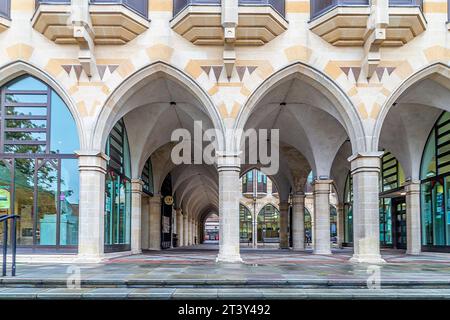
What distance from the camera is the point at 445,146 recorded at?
63.5ft

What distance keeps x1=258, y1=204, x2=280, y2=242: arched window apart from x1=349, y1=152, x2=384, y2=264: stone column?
1426 inches

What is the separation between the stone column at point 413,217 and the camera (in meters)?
20.4

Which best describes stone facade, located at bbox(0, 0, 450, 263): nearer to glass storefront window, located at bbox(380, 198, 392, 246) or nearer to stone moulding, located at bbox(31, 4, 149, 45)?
stone moulding, located at bbox(31, 4, 149, 45)

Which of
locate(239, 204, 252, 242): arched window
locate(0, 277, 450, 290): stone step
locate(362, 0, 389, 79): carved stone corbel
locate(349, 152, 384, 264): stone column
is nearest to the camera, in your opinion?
locate(0, 277, 450, 290): stone step

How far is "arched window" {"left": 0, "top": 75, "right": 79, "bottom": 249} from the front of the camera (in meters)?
15.2

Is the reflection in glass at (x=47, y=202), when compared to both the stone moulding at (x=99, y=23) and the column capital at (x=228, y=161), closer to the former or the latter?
the stone moulding at (x=99, y=23)

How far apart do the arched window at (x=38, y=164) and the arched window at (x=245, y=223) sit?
3722 cm

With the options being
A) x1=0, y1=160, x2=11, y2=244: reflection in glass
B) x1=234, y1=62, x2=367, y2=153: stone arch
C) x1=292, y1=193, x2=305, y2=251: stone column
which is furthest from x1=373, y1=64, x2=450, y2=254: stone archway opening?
x1=0, y1=160, x2=11, y2=244: reflection in glass

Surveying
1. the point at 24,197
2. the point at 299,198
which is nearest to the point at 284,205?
the point at 299,198

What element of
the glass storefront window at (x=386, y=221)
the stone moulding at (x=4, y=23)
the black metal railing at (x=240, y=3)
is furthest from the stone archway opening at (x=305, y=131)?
the stone moulding at (x=4, y=23)

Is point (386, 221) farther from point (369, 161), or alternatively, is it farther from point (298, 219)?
point (369, 161)
